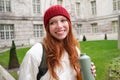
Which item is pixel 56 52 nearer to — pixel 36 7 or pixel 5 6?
pixel 5 6

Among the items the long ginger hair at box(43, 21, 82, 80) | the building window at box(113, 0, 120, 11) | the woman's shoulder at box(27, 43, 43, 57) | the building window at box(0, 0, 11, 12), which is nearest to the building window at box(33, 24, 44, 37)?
the building window at box(0, 0, 11, 12)

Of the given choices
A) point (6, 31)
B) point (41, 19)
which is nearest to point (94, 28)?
point (41, 19)

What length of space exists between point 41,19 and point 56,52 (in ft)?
93.8

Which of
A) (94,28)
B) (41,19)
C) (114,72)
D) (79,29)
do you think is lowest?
(114,72)

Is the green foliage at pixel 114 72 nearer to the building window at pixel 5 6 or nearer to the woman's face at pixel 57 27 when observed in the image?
the woman's face at pixel 57 27

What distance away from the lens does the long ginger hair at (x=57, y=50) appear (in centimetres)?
216

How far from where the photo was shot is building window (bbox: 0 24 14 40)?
2738 centimetres

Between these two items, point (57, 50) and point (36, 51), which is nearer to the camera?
point (36, 51)

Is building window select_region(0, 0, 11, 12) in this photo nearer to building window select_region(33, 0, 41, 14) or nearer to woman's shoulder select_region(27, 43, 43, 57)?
building window select_region(33, 0, 41, 14)

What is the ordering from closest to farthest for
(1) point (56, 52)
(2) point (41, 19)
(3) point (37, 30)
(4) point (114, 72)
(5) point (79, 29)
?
(1) point (56, 52)
(4) point (114, 72)
(3) point (37, 30)
(2) point (41, 19)
(5) point (79, 29)

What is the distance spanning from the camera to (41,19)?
100ft

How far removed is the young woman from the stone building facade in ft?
81.2

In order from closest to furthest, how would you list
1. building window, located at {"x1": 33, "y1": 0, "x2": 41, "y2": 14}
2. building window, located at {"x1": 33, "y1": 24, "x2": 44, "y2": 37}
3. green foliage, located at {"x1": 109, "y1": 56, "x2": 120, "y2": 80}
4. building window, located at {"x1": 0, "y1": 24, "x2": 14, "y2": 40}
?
green foliage, located at {"x1": 109, "y1": 56, "x2": 120, "y2": 80} → building window, located at {"x1": 0, "y1": 24, "x2": 14, "y2": 40} → building window, located at {"x1": 33, "y1": 24, "x2": 44, "y2": 37} → building window, located at {"x1": 33, "y1": 0, "x2": 41, "y2": 14}

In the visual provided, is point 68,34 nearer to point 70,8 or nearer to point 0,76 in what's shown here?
point 0,76
